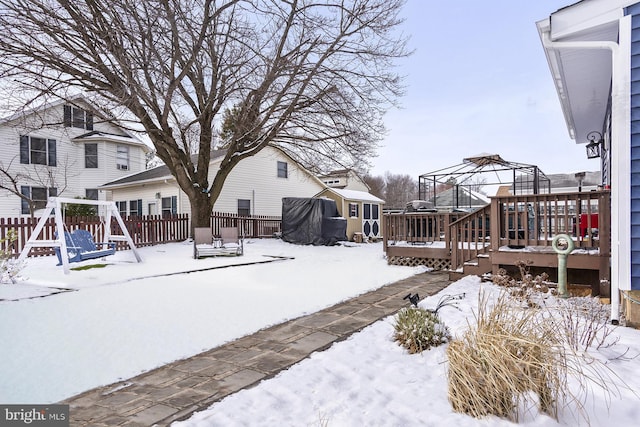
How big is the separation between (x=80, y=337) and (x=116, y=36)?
7.71 m

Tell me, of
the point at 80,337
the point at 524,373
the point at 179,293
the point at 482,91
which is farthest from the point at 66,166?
the point at 524,373

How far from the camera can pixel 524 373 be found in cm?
216

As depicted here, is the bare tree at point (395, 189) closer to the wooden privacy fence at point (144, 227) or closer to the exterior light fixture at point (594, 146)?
the wooden privacy fence at point (144, 227)

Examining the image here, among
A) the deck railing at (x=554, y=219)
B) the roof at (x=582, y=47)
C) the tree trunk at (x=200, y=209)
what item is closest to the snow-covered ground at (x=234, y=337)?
the deck railing at (x=554, y=219)

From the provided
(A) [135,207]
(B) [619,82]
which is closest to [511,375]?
(B) [619,82]

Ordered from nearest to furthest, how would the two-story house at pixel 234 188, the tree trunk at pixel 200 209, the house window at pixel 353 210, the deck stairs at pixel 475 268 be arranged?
the deck stairs at pixel 475 268, the tree trunk at pixel 200 209, the two-story house at pixel 234 188, the house window at pixel 353 210

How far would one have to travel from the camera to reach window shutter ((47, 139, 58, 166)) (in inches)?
698

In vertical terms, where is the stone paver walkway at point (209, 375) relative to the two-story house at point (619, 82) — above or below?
below

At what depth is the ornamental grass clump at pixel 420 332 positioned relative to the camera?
323 centimetres

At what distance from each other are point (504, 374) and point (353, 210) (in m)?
17.7

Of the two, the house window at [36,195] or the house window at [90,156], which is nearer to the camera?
the house window at [36,195]

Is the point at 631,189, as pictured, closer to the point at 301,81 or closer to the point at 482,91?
the point at 301,81

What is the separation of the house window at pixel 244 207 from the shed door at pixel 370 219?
629 centimetres

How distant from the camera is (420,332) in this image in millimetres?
3258
